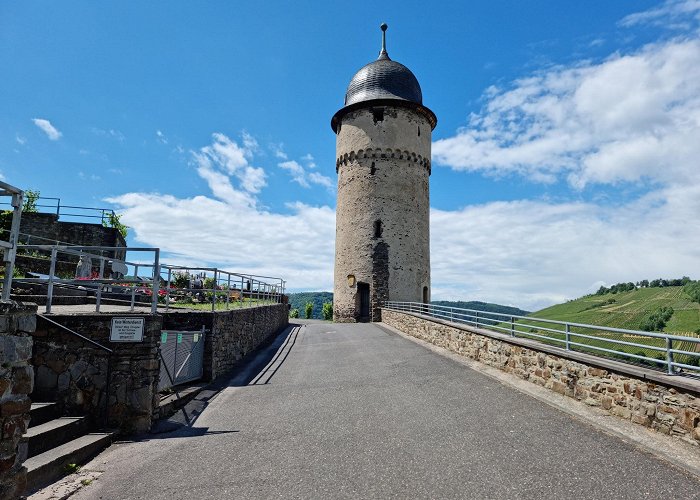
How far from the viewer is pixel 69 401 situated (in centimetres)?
646

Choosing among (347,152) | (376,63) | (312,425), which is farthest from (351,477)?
(376,63)

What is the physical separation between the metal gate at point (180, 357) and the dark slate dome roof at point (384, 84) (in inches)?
833

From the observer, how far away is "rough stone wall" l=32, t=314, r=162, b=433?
21.3 feet

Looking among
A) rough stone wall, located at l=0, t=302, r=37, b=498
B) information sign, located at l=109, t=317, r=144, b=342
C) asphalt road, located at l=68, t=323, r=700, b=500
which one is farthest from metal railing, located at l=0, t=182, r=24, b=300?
information sign, located at l=109, t=317, r=144, b=342

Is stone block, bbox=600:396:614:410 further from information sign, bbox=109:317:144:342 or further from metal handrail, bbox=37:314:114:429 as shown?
metal handrail, bbox=37:314:114:429

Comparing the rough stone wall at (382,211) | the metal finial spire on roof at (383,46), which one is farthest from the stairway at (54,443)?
the metal finial spire on roof at (383,46)

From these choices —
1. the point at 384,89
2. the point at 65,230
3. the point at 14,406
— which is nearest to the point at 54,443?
the point at 14,406

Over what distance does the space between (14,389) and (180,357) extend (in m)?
5.04

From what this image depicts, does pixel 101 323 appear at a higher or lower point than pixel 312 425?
higher

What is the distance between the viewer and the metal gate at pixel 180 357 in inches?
316

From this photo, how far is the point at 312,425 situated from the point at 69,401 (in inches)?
148

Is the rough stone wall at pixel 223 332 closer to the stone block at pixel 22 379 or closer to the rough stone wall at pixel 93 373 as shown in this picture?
the rough stone wall at pixel 93 373

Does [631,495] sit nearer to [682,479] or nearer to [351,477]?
[682,479]

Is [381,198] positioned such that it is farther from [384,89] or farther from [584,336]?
[584,336]
